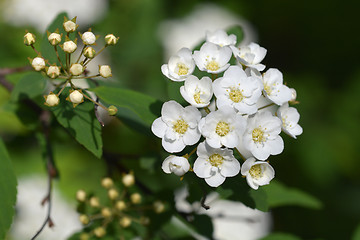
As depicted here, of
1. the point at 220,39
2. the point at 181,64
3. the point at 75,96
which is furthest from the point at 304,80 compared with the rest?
the point at 75,96

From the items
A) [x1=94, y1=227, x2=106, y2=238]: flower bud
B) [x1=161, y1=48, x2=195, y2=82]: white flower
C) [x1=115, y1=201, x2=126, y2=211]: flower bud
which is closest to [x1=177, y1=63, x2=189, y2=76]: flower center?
[x1=161, y1=48, x2=195, y2=82]: white flower

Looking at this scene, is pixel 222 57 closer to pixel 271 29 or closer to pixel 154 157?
pixel 154 157

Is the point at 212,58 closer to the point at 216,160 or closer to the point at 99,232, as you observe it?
the point at 216,160

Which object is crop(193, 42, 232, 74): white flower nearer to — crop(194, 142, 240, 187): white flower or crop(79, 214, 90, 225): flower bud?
crop(194, 142, 240, 187): white flower

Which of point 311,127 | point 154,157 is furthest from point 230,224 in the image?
point 311,127

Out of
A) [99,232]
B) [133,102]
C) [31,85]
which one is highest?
[133,102]

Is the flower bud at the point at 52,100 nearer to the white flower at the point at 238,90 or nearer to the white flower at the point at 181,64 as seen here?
the white flower at the point at 181,64

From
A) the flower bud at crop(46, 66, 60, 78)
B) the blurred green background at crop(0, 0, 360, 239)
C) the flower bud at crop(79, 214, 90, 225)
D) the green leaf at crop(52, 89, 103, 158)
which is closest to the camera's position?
the flower bud at crop(46, 66, 60, 78)

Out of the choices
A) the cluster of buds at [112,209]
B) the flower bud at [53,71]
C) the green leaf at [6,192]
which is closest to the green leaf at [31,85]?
the green leaf at [6,192]
